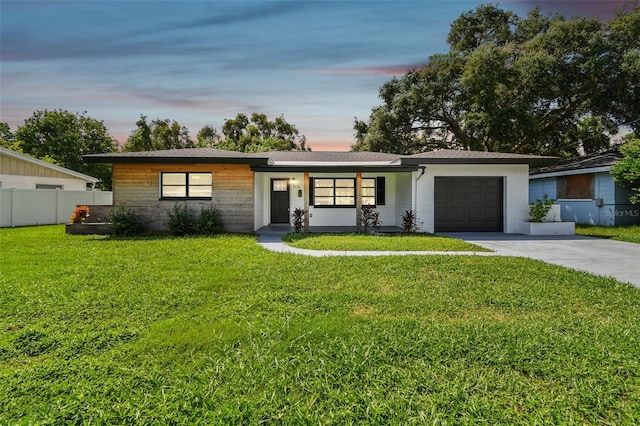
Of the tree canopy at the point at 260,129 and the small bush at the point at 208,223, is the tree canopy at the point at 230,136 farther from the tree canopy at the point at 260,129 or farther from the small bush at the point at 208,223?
the small bush at the point at 208,223

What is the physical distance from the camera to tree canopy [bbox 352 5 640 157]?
20.1 metres

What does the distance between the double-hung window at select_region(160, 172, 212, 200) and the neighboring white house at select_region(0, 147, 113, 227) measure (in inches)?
313

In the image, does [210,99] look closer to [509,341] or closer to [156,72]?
[156,72]

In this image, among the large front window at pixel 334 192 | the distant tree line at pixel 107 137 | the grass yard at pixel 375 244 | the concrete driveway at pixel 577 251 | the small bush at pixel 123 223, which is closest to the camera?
the concrete driveway at pixel 577 251

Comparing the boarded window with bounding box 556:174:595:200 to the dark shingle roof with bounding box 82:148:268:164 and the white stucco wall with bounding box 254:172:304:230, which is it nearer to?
the white stucco wall with bounding box 254:172:304:230

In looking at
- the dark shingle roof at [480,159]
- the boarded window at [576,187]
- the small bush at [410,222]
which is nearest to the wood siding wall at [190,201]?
the small bush at [410,222]

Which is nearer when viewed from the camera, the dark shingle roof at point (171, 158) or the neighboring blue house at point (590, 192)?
the dark shingle roof at point (171, 158)

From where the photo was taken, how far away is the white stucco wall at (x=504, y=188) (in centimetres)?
1259

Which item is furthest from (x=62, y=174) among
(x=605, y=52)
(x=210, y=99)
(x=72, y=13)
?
(x=605, y=52)

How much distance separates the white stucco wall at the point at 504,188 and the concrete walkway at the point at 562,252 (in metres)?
1.29

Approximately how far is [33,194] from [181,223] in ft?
30.9

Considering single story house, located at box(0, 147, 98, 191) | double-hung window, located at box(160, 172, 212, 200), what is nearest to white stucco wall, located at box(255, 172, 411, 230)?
double-hung window, located at box(160, 172, 212, 200)

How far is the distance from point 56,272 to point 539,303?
280 inches

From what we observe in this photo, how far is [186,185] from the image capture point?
1229cm
